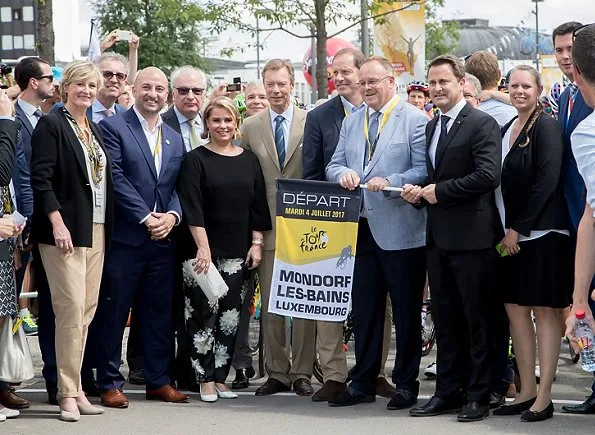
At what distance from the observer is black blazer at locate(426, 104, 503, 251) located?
7.30 meters

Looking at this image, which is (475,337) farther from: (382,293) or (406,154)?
(406,154)

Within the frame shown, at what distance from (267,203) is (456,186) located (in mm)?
1714

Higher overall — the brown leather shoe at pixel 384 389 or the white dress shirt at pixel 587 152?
the white dress shirt at pixel 587 152

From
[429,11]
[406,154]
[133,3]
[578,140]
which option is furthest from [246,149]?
[133,3]

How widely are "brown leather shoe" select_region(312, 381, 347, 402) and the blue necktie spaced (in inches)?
65.8

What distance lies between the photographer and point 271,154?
8562mm

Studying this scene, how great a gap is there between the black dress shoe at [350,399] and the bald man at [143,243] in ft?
3.65

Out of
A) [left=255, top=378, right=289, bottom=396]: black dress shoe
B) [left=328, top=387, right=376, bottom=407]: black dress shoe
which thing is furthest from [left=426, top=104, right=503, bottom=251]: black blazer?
[left=255, top=378, right=289, bottom=396]: black dress shoe

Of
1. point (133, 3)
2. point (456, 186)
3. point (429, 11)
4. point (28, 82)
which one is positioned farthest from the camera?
point (133, 3)

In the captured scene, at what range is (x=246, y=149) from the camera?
8.49 metres

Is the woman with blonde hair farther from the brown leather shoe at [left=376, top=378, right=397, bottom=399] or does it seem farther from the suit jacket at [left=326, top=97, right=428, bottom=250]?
the brown leather shoe at [left=376, top=378, right=397, bottom=399]

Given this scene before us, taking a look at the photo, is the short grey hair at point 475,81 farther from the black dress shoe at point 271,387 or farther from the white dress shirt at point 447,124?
the black dress shoe at point 271,387

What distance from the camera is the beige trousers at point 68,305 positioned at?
24.9ft

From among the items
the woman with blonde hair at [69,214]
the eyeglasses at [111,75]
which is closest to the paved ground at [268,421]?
the woman with blonde hair at [69,214]
